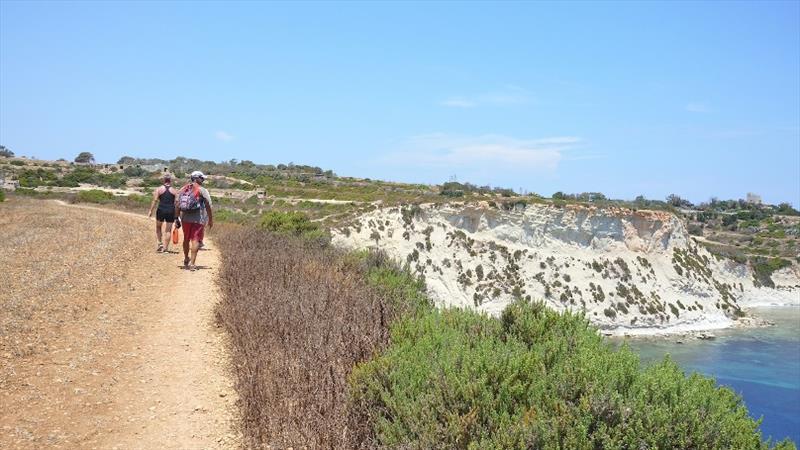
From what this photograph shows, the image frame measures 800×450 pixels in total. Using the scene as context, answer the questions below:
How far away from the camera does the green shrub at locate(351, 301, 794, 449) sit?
11.1ft

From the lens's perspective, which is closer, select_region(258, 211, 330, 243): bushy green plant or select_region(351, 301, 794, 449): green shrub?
select_region(351, 301, 794, 449): green shrub

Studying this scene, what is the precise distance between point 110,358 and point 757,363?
36.9 metres

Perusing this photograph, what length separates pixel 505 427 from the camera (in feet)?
11.6

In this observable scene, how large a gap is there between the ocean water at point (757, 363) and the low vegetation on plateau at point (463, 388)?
18940 millimetres

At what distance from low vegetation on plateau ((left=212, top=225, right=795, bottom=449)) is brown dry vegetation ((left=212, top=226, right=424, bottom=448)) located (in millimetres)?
17

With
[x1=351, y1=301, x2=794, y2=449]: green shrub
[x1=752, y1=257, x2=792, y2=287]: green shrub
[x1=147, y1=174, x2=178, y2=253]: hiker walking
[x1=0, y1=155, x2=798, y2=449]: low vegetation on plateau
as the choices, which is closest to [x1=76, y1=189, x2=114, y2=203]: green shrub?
[x1=147, y1=174, x2=178, y2=253]: hiker walking

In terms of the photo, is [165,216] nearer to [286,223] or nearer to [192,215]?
[192,215]

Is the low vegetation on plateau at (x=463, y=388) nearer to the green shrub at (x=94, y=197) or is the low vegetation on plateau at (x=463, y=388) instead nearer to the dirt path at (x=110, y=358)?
the dirt path at (x=110, y=358)

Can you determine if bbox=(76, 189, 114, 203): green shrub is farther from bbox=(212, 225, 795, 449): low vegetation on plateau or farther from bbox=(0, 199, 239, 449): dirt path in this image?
bbox=(212, 225, 795, 449): low vegetation on plateau

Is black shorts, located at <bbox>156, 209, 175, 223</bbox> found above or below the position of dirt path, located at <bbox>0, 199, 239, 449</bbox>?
above

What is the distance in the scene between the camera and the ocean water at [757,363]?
24047 mm

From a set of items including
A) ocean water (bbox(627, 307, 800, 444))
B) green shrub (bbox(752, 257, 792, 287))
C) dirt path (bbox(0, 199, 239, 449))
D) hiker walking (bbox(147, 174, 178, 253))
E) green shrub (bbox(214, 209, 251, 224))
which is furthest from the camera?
green shrub (bbox(752, 257, 792, 287))

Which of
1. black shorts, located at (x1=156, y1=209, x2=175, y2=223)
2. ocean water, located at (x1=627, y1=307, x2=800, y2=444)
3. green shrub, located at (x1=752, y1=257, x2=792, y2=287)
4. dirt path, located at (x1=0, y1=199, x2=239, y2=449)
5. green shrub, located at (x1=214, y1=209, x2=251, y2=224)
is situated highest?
black shorts, located at (x1=156, y1=209, x2=175, y2=223)

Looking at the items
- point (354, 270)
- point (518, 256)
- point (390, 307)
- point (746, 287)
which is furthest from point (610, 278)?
point (390, 307)
